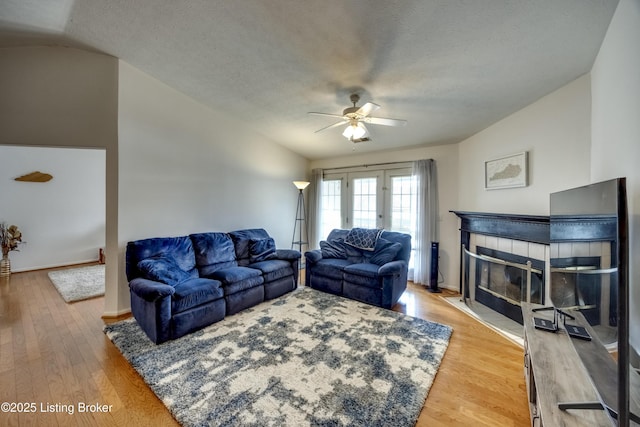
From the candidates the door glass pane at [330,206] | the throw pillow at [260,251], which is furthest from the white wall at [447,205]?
the throw pillow at [260,251]

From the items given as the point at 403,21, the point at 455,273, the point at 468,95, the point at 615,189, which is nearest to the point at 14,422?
the point at 615,189

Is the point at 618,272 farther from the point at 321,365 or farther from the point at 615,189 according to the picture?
the point at 321,365

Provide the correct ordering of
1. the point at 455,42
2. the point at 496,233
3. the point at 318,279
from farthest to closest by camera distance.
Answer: the point at 318,279
the point at 496,233
the point at 455,42

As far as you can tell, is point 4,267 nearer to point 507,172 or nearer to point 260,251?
point 260,251

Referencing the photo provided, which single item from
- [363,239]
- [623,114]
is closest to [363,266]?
[363,239]

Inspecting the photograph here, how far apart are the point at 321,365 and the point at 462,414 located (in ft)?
3.44

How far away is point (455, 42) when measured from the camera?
1.94 meters

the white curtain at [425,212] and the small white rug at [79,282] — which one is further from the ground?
the white curtain at [425,212]

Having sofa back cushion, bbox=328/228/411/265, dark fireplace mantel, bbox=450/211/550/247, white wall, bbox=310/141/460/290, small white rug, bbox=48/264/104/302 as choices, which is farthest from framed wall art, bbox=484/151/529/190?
small white rug, bbox=48/264/104/302

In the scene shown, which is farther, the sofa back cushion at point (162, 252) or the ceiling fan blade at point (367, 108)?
the sofa back cushion at point (162, 252)

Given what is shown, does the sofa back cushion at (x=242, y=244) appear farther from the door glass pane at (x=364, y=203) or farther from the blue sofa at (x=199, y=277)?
the door glass pane at (x=364, y=203)

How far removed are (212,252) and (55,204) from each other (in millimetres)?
4262

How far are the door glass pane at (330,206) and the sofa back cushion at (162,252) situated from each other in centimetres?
294

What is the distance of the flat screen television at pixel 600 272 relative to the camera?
0.83 m
